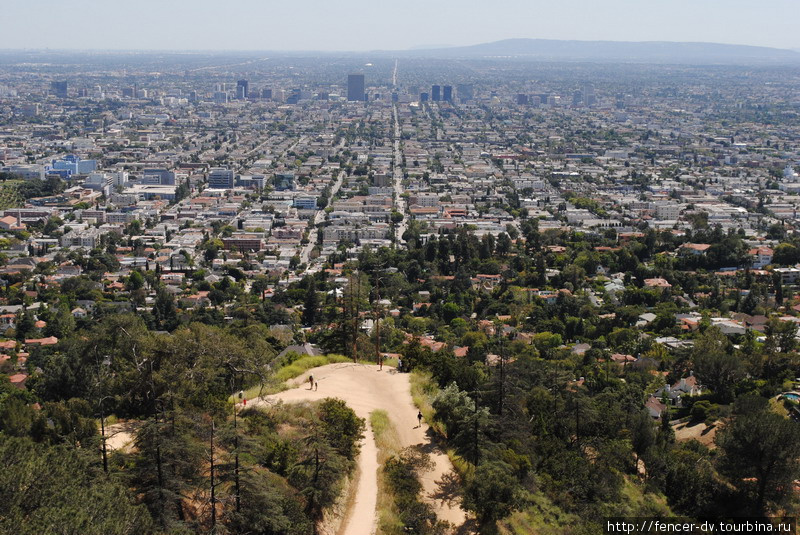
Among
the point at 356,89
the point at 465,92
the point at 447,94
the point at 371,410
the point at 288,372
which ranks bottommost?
the point at 288,372

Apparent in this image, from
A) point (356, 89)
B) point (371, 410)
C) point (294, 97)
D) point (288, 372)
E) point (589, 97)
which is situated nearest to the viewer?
point (371, 410)

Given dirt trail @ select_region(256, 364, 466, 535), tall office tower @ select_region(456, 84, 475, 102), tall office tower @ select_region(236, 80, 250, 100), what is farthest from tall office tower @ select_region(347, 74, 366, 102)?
dirt trail @ select_region(256, 364, 466, 535)

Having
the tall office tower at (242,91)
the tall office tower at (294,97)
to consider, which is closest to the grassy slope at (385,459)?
the tall office tower at (294,97)

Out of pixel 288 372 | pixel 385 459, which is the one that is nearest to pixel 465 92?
pixel 288 372

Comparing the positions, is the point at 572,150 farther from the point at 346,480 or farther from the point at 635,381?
the point at 346,480

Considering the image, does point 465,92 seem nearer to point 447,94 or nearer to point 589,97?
point 447,94

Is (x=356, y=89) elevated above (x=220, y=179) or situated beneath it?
elevated above

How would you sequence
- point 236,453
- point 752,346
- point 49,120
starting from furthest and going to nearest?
point 49,120 → point 752,346 → point 236,453

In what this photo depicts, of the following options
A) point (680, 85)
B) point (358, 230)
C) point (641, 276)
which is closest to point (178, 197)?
point (358, 230)
